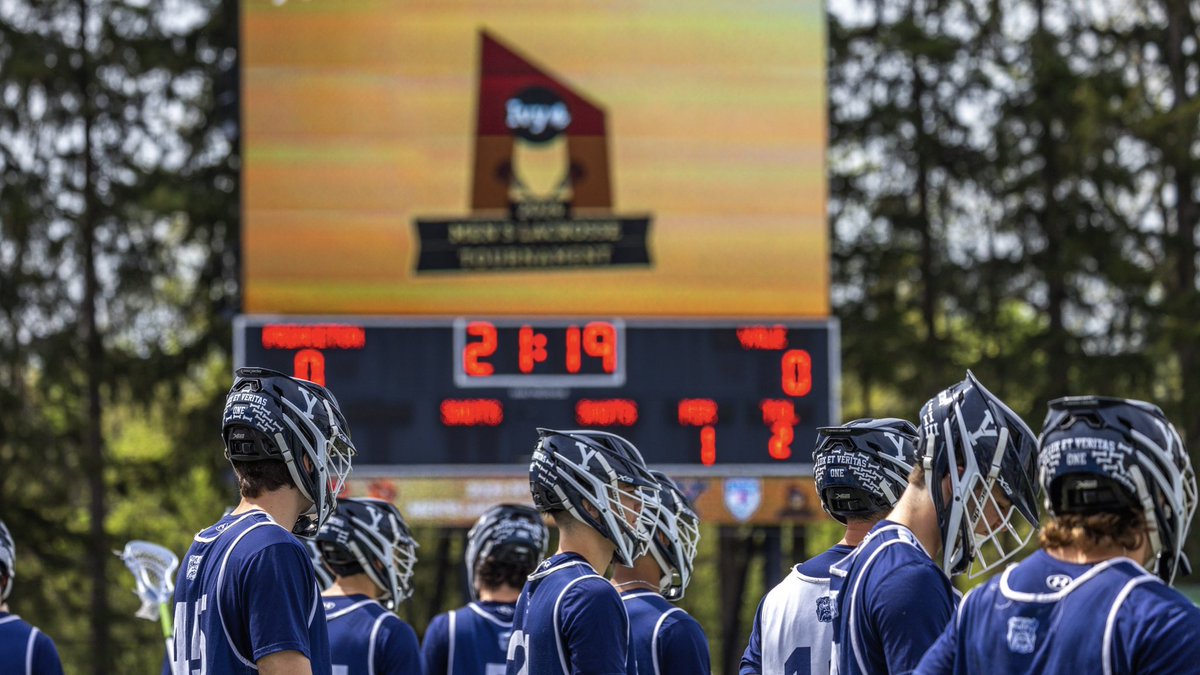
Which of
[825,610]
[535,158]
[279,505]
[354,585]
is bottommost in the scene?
[354,585]

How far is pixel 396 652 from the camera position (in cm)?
723

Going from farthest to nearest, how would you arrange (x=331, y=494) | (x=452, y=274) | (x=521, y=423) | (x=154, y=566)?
(x=452, y=274) → (x=521, y=423) → (x=154, y=566) → (x=331, y=494)

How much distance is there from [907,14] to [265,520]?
18.8 metres

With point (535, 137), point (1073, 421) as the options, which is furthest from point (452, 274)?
point (1073, 421)

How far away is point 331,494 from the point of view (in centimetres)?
533

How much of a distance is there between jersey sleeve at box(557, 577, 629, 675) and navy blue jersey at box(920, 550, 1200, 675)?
129cm

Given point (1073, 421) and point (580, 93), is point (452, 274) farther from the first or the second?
point (1073, 421)

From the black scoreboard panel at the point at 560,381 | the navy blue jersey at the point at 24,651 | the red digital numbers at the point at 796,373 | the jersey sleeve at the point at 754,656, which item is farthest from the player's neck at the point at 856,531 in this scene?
the red digital numbers at the point at 796,373

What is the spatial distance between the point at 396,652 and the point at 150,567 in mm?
1700

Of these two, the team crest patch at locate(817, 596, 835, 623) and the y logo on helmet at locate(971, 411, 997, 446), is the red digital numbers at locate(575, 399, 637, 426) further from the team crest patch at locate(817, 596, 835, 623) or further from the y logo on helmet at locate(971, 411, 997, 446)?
the y logo on helmet at locate(971, 411, 997, 446)

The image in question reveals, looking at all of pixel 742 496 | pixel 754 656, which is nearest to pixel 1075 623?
pixel 754 656

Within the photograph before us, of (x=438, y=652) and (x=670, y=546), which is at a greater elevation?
(x=670, y=546)

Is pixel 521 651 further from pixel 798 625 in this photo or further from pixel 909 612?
pixel 909 612

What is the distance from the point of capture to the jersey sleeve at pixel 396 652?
7211 mm
